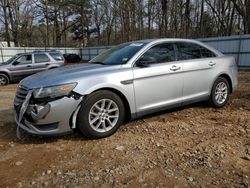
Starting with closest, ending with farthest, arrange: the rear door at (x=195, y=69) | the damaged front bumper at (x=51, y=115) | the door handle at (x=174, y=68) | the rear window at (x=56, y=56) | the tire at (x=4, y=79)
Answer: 1. the damaged front bumper at (x=51, y=115)
2. the door handle at (x=174, y=68)
3. the rear door at (x=195, y=69)
4. the tire at (x=4, y=79)
5. the rear window at (x=56, y=56)

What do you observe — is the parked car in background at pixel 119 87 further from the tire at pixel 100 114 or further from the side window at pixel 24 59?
the side window at pixel 24 59

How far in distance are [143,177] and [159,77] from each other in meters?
2.02

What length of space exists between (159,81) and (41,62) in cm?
992

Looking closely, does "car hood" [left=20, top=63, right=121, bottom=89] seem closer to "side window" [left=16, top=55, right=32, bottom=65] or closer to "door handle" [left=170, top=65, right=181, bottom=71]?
"door handle" [left=170, top=65, right=181, bottom=71]

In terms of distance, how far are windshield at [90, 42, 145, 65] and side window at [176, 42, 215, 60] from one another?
83 centimetres

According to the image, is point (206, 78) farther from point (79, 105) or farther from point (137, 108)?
point (79, 105)

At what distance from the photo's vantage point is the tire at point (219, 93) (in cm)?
525

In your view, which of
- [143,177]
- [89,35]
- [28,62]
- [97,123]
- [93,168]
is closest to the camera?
[143,177]

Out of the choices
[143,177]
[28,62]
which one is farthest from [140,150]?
[28,62]

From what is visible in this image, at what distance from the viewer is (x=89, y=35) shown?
42.5 meters

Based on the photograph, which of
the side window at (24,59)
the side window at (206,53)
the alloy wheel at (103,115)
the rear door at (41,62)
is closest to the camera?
the alloy wheel at (103,115)

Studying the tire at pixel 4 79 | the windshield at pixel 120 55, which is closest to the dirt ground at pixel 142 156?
the windshield at pixel 120 55

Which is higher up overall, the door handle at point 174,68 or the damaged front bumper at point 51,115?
the door handle at point 174,68

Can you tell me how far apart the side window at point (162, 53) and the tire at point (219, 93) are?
127cm
